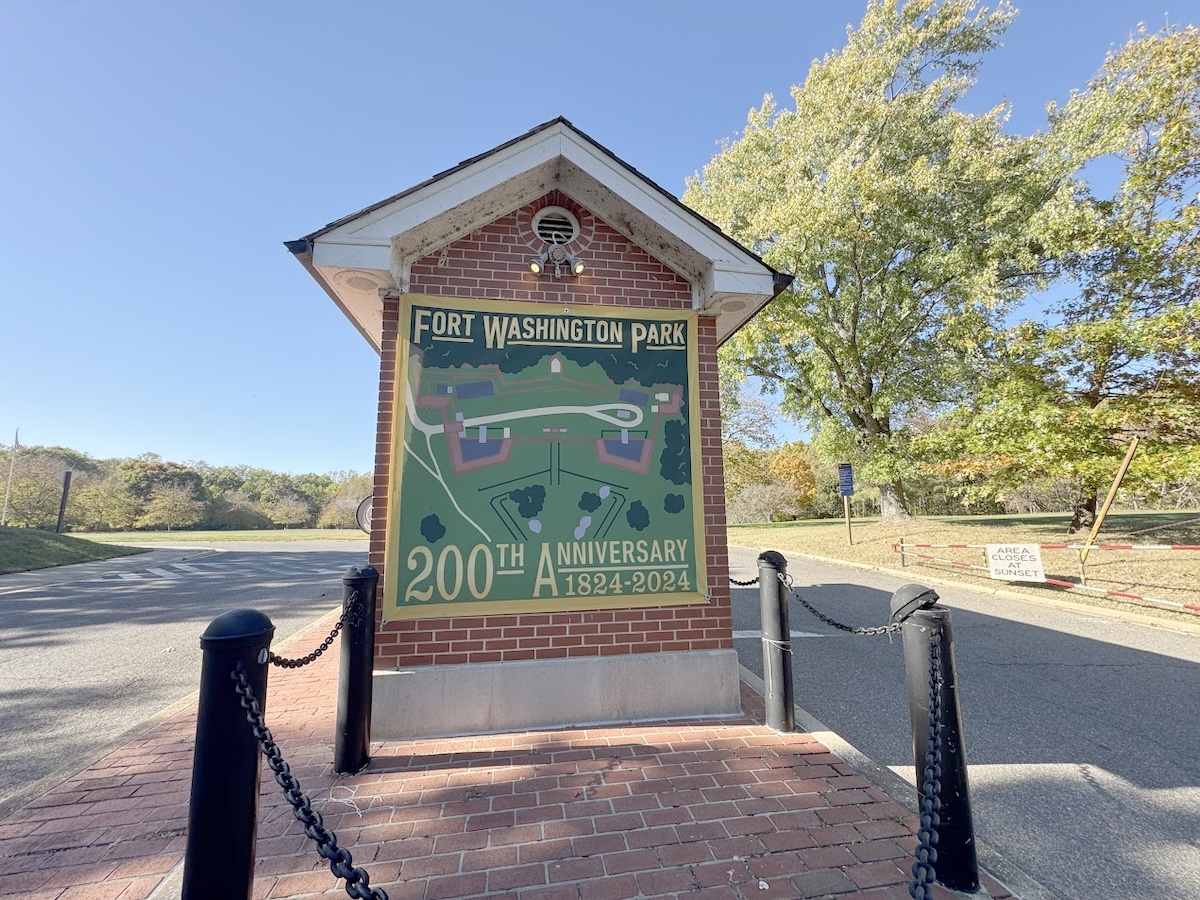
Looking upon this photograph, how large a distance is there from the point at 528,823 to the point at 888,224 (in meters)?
18.5

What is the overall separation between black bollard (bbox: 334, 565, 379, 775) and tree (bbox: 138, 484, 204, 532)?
64.4 metres

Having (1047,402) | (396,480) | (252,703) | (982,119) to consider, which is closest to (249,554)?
(396,480)

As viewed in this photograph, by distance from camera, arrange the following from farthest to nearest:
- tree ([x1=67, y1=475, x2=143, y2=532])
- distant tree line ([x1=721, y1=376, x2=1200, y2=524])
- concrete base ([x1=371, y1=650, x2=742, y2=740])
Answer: tree ([x1=67, y1=475, x2=143, y2=532]), distant tree line ([x1=721, y1=376, x2=1200, y2=524]), concrete base ([x1=371, y1=650, x2=742, y2=740])

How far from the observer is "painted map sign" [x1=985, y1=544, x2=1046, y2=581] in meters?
9.68

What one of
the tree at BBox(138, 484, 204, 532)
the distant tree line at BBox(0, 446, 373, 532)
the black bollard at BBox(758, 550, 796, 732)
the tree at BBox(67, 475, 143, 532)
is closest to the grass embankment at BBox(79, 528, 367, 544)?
the distant tree line at BBox(0, 446, 373, 532)

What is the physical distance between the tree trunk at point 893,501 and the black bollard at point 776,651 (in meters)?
16.7

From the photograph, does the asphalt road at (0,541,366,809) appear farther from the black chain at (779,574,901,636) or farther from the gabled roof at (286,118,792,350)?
the black chain at (779,574,901,636)

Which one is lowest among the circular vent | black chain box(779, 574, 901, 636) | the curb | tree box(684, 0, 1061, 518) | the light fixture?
the curb

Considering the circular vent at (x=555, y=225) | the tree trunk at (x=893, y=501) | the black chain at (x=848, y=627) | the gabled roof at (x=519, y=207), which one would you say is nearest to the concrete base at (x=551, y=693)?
the black chain at (x=848, y=627)

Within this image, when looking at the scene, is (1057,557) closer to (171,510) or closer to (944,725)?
(944,725)

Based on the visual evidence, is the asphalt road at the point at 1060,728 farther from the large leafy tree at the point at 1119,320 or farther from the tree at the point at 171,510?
Answer: the tree at the point at 171,510

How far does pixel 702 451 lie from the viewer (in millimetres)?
4402

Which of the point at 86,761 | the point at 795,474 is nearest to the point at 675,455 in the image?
the point at 86,761

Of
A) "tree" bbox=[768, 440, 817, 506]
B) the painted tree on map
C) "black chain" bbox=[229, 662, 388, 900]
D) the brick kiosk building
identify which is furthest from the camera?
"tree" bbox=[768, 440, 817, 506]
